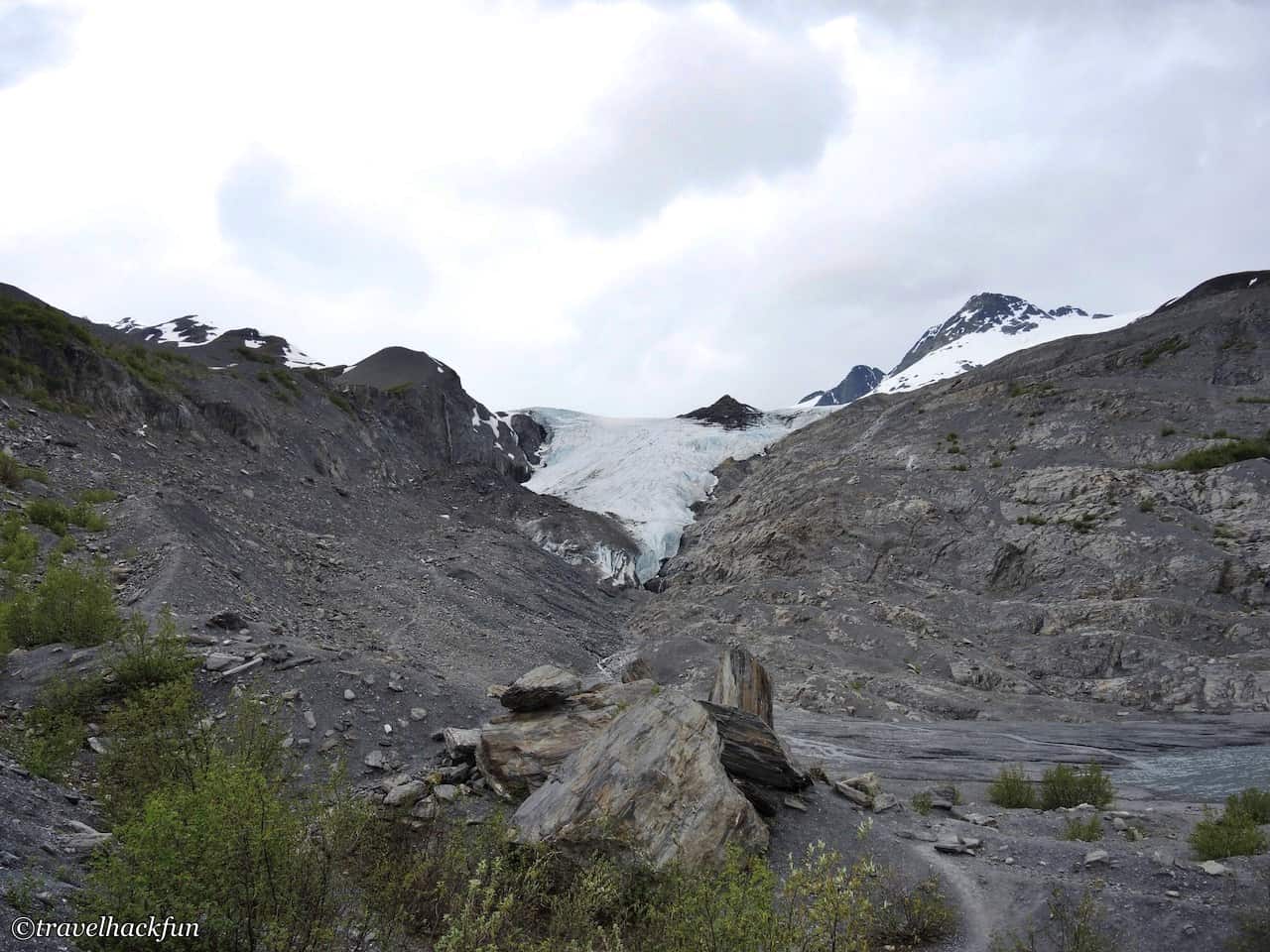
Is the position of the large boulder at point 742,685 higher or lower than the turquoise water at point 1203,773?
higher

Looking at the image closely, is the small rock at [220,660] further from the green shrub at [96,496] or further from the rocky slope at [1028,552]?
the rocky slope at [1028,552]

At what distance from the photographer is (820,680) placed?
Answer: 89.9 ft

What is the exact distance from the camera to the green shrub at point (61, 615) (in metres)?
12.0

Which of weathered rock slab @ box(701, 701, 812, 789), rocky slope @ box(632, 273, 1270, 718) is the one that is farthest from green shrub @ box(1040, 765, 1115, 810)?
rocky slope @ box(632, 273, 1270, 718)

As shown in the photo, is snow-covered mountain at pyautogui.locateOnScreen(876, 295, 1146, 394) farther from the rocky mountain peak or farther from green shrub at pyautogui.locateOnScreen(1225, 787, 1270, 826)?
green shrub at pyautogui.locateOnScreen(1225, 787, 1270, 826)

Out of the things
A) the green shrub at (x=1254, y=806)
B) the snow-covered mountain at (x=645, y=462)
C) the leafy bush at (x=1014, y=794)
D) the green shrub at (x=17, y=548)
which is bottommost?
the leafy bush at (x=1014, y=794)

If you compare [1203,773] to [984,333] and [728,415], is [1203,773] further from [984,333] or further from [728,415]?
[984,333]

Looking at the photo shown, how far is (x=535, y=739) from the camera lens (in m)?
11.2

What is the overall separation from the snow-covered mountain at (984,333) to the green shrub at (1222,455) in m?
69.0

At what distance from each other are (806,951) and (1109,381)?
164ft

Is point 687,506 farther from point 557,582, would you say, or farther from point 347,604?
point 347,604

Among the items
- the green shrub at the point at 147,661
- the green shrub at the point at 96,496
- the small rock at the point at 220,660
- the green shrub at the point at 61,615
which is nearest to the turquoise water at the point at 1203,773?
the small rock at the point at 220,660

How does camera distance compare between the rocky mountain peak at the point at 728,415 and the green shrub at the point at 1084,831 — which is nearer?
the green shrub at the point at 1084,831

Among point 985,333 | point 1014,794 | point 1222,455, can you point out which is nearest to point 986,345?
point 985,333
